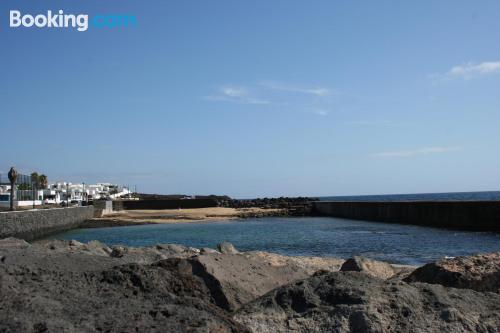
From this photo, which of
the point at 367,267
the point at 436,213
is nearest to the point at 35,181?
the point at 436,213

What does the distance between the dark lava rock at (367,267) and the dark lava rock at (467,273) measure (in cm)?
256

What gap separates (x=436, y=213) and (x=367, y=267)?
95.5ft

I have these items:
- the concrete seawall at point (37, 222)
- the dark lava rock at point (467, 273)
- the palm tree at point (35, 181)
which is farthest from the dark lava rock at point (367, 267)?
the palm tree at point (35, 181)

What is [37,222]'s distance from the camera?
31.6 metres

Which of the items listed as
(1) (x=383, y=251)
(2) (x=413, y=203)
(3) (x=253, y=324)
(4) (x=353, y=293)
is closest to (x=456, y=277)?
(4) (x=353, y=293)

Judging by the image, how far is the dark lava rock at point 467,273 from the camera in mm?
5352

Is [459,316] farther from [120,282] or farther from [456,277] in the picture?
[120,282]

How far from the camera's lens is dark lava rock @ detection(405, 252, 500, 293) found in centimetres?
535

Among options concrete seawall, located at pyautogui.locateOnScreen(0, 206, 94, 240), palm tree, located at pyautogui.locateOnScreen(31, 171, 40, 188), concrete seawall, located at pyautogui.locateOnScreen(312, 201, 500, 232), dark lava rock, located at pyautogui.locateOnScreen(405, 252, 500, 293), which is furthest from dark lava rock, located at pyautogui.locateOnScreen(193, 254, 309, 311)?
palm tree, located at pyautogui.locateOnScreen(31, 171, 40, 188)

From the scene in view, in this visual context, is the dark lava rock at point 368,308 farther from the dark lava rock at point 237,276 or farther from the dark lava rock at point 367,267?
the dark lava rock at point 367,267

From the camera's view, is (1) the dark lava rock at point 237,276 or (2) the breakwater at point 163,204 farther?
(2) the breakwater at point 163,204

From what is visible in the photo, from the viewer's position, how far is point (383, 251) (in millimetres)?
20750

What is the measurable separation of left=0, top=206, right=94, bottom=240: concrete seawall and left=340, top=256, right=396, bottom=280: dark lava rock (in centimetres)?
2178

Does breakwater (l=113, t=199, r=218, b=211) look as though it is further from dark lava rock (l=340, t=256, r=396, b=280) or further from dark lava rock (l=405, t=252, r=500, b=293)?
dark lava rock (l=405, t=252, r=500, b=293)
